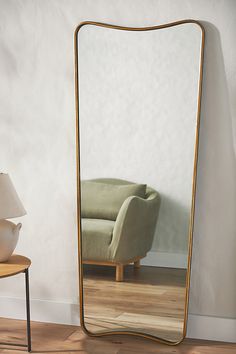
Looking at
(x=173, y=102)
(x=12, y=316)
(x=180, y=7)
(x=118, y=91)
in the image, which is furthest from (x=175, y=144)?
(x=12, y=316)

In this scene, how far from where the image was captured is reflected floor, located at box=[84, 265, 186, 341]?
2990 millimetres

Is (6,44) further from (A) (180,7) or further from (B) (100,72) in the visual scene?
(A) (180,7)

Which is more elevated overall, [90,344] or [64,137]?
[64,137]

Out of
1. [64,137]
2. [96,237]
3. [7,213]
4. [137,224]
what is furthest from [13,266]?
[64,137]

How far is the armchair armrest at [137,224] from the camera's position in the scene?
296 centimetres

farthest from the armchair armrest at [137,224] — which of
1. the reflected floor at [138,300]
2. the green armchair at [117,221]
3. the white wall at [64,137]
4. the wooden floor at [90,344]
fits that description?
the wooden floor at [90,344]

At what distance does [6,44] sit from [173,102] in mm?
→ 1133

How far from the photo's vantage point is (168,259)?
9.75 feet

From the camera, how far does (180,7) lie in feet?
9.53

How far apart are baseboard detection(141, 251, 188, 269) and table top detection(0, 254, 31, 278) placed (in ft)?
2.31

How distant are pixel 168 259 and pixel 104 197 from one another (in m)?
0.51

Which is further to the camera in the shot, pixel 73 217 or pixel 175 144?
pixel 73 217

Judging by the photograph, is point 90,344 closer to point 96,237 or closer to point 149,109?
point 96,237

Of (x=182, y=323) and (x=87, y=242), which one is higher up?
(x=87, y=242)
